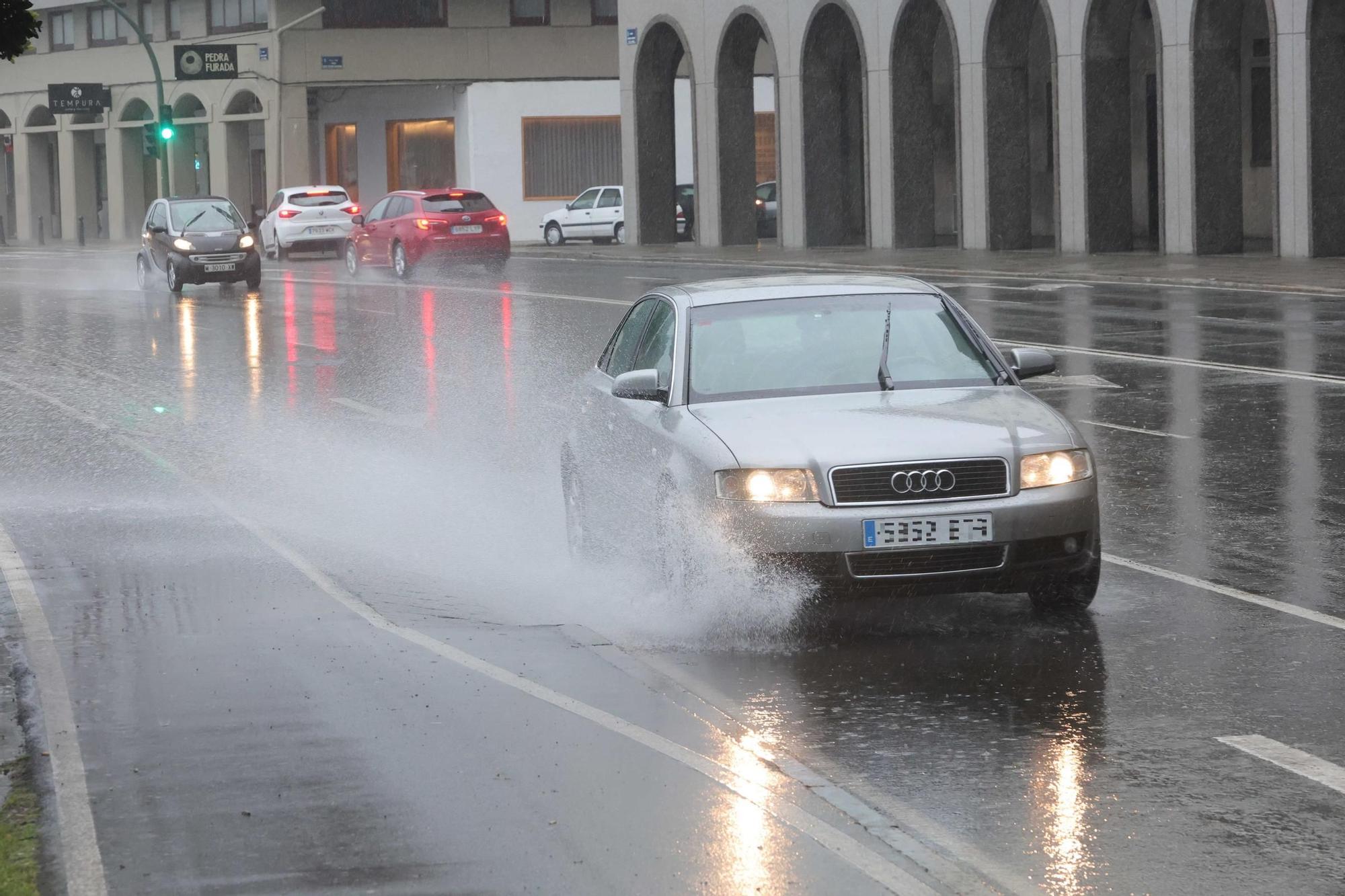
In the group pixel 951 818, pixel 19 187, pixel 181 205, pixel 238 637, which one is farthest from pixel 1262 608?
pixel 19 187

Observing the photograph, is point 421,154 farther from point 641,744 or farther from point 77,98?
point 641,744

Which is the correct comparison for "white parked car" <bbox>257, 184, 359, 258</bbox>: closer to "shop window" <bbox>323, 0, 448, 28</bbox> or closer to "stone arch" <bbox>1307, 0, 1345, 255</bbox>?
"shop window" <bbox>323, 0, 448, 28</bbox>

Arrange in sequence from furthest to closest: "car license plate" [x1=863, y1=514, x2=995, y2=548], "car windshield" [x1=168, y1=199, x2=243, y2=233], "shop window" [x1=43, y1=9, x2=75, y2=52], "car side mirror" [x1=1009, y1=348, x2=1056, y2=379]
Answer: "shop window" [x1=43, y1=9, x2=75, y2=52] < "car windshield" [x1=168, y1=199, x2=243, y2=233] < "car side mirror" [x1=1009, y1=348, x2=1056, y2=379] < "car license plate" [x1=863, y1=514, x2=995, y2=548]

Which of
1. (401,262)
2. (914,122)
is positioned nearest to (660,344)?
(401,262)

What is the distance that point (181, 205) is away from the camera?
34.6m

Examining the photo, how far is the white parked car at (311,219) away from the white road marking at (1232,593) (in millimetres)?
38852

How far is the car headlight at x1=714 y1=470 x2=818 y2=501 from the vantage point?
778 centimetres

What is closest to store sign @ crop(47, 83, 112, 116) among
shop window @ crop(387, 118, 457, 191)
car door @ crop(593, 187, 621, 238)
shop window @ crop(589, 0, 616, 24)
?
Result: shop window @ crop(387, 118, 457, 191)

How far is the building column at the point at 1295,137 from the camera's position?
3197cm

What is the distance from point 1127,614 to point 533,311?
63.1 ft

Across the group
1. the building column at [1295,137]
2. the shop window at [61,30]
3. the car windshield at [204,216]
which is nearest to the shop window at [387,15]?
the shop window at [61,30]

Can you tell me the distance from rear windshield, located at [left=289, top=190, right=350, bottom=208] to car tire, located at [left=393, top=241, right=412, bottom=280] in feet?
33.3

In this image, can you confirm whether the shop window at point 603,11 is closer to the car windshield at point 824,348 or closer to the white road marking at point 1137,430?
the white road marking at point 1137,430

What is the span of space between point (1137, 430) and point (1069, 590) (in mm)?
6347
